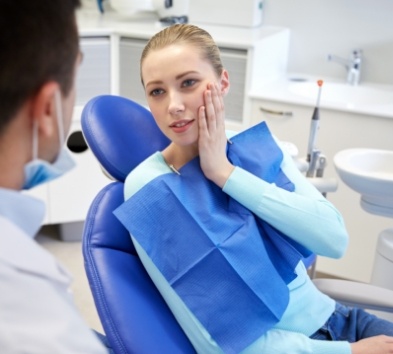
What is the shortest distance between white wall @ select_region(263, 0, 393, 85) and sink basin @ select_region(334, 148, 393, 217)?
0.97m

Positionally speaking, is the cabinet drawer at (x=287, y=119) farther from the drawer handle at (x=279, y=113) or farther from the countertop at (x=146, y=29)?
the countertop at (x=146, y=29)

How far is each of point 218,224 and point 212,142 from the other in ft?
0.61

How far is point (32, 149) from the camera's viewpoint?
0.77 meters

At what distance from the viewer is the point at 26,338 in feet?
2.26

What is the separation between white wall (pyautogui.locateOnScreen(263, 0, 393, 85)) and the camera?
104 inches

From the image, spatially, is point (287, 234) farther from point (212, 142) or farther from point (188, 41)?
point (188, 41)

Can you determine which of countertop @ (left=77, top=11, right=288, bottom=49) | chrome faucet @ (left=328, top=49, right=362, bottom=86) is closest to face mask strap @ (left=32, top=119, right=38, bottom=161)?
countertop @ (left=77, top=11, right=288, bottom=49)

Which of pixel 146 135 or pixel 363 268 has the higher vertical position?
pixel 146 135

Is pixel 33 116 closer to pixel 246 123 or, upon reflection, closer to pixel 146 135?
pixel 146 135

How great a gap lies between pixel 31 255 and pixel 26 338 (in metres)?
0.10

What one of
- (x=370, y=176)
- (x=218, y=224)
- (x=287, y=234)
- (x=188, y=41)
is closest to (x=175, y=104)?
(x=188, y=41)

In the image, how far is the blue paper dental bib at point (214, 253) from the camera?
120 centimetres

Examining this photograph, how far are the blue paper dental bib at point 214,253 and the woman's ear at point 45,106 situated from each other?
0.50m

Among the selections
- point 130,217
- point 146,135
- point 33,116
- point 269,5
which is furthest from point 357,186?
point 269,5
